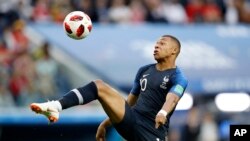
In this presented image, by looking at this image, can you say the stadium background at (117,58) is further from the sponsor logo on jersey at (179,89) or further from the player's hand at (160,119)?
the player's hand at (160,119)

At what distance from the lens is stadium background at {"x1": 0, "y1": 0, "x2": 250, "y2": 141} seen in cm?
2294

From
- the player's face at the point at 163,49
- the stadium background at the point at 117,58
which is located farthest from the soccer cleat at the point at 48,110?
the stadium background at the point at 117,58

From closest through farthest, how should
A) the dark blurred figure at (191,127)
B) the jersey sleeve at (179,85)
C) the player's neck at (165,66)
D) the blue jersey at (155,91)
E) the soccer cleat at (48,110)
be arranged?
the soccer cleat at (48,110) → the jersey sleeve at (179,85) → the blue jersey at (155,91) → the player's neck at (165,66) → the dark blurred figure at (191,127)

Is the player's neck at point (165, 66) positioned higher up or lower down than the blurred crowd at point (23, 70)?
higher up

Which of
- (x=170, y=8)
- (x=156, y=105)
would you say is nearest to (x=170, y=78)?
(x=156, y=105)

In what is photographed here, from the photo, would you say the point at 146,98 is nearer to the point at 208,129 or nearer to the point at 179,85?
the point at 179,85

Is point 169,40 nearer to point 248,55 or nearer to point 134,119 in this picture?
point 134,119

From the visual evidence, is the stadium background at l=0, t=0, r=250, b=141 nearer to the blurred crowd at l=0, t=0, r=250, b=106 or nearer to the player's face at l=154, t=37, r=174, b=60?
the blurred crowd at l=0, t=0, r=250, b=106

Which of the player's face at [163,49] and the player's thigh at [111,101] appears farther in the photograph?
the player's face at [163,49]

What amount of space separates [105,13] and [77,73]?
2.48m

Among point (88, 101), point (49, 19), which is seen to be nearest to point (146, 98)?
point (88, 101)

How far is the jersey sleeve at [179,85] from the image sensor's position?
585 inches

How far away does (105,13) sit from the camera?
26047 millimetres

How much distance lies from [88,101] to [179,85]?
1.42m
